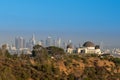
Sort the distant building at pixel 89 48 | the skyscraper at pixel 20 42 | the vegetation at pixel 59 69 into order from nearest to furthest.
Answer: the vegetation at pixel 59 69 → the distant building at pixel 89 48 → the skyscraper at pixel 20 42

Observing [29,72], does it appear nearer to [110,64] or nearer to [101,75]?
[101,75]

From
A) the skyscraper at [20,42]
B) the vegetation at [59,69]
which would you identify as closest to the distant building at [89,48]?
the vegetation at [59,69]

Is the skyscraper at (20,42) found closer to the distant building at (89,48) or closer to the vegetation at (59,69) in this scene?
the distant building at (89,48)

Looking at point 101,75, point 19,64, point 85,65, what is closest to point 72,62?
point 85,65

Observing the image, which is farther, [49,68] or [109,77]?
[109,77]

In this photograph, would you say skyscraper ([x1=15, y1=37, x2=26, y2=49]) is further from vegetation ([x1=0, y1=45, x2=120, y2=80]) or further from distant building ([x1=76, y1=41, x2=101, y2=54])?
vegetation ([x1=0, y1=45, x2=120, y2=80])

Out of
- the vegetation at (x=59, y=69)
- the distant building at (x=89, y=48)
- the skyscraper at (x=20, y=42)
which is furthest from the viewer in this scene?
the skyscraper at (x=20, y=42)

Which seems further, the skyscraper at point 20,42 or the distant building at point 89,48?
the skyscraper at point 20,42

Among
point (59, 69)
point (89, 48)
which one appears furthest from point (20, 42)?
point (59, 69)

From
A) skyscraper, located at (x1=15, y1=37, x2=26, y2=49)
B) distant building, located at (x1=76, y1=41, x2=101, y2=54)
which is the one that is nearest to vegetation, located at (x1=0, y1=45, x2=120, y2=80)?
distant building, located at (x1=76, y1=41, x2=101, y2=54)
